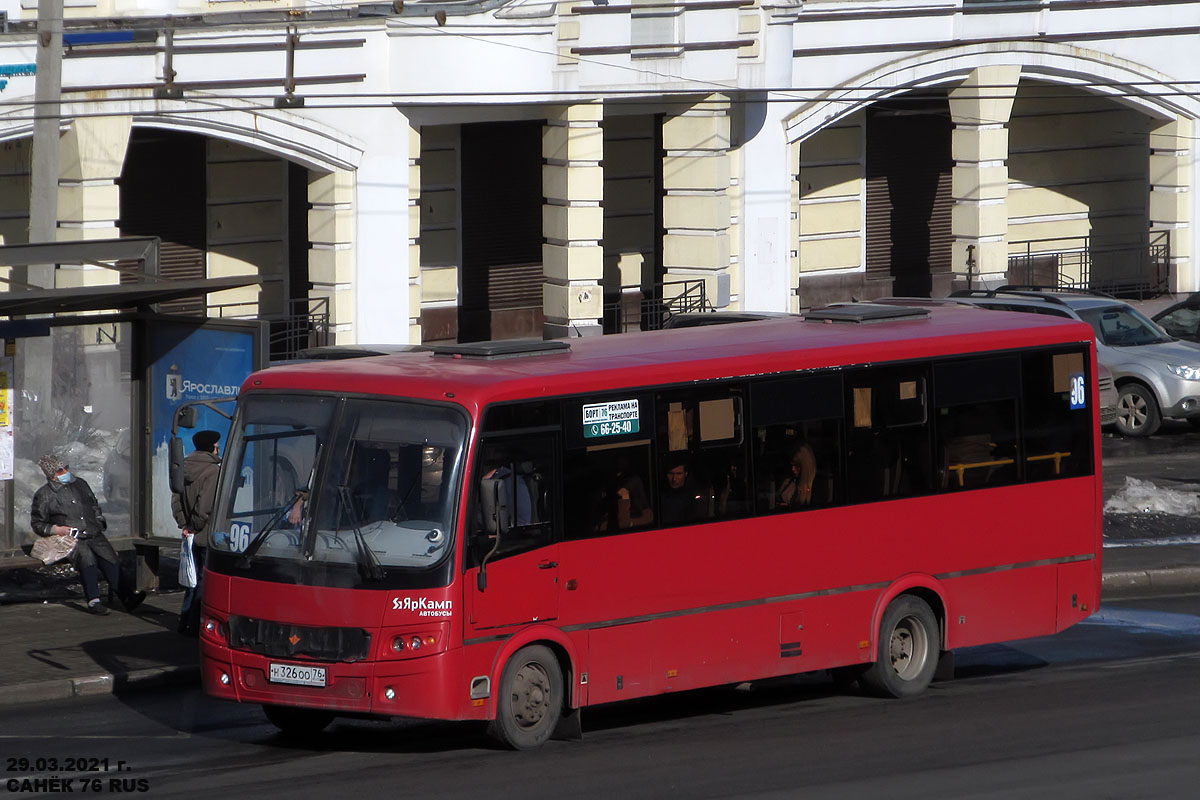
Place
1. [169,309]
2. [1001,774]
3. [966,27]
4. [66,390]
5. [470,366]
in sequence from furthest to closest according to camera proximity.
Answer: [966,27], [169,309], [66,390], [470,366], [1001,774]

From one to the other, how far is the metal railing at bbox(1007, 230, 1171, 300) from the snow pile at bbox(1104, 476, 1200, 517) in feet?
50.0

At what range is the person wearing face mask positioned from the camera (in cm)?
1567

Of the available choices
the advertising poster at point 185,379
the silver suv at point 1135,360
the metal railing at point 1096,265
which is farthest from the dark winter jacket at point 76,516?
the metal railing at point 1096,265

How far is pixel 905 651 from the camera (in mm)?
13781

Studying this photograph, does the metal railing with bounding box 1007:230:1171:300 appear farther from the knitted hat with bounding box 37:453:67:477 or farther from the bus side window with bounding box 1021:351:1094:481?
the knitted hat with bounding box 37:453:67:477

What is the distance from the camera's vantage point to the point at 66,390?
1681 cm

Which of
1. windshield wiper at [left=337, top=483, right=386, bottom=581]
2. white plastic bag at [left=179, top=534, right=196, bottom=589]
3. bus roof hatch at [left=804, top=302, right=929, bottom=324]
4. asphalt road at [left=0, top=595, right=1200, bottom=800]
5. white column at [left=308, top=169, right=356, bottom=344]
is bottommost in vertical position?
asphalt road at [left=0, top=595, right=1200, bottom=800]

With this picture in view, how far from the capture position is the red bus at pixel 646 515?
1130cm

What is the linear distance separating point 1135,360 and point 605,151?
10356 millimetres

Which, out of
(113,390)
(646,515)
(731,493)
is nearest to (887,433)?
(731,493)

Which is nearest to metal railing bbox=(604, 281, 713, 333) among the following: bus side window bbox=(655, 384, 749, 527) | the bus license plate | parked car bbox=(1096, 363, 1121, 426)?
parked car bbox=(1096, 363, 1121, 426)

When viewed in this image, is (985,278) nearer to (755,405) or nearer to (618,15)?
(618,15)

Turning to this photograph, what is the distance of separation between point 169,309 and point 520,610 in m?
16.8

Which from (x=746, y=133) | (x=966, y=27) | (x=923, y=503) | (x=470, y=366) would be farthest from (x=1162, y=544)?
(x=966, y=27)
